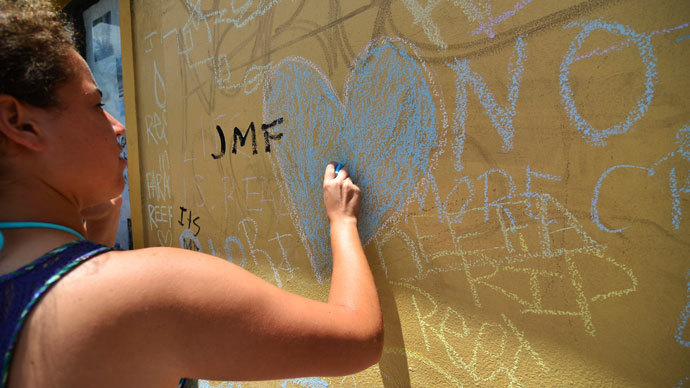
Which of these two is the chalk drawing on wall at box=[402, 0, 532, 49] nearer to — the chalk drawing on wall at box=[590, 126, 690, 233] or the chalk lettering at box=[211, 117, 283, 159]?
the chalk drawing on wall at box=[590, 126, 690, 233]

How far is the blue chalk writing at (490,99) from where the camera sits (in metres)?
1.05

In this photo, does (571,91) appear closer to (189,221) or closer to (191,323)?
(191,323)

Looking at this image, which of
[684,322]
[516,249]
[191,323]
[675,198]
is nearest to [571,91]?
[675,198]

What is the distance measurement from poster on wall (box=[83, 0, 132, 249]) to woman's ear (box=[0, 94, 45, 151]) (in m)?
2.51

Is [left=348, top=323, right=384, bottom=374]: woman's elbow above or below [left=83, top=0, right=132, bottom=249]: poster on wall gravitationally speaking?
below

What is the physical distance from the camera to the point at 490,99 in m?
1.11

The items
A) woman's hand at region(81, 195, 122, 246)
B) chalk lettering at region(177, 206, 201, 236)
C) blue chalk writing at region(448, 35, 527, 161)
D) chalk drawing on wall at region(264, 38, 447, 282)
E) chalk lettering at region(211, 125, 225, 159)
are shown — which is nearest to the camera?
blue chalk writing at region(448, 35, 527, 161)

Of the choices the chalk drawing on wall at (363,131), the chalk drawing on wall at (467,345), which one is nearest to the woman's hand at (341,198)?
the chalk drawing on wall at (363,131)

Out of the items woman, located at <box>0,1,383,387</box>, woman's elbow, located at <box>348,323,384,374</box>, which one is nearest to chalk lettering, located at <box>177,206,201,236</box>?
woman, located at <box>0,1,383,387</box>

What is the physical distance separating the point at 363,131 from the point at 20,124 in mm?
1008

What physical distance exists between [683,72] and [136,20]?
3.17m

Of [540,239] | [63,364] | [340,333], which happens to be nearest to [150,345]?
[63,364]

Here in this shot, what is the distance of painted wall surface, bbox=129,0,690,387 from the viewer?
88 cm

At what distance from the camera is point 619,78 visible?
0.90m
